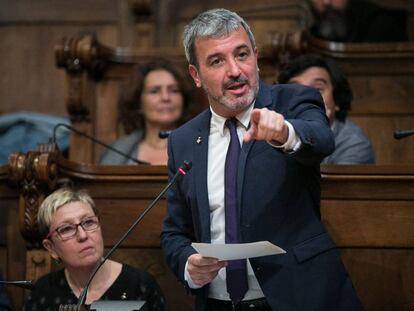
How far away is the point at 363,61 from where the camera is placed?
2.43m

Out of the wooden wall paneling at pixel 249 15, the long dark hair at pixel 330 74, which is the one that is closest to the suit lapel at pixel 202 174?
the long dark hair at pixel 330 74

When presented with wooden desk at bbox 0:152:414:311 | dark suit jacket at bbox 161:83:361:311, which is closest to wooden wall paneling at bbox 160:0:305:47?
wooden desk at bbox 0:152:414:311

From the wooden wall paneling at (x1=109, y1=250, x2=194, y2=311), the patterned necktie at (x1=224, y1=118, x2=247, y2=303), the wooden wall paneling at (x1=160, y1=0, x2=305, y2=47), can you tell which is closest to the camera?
the patterned necktie at (x1=224, y1=118, x2=247, y2=303)

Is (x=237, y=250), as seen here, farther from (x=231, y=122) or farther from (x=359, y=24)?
(x=359, y=24)

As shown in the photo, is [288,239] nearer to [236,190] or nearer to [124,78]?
[236,190]

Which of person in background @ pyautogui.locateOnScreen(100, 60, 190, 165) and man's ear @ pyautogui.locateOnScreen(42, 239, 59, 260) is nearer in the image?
man's ear @ pyautogui.locateOnScreen(42, 239, 59, 260)

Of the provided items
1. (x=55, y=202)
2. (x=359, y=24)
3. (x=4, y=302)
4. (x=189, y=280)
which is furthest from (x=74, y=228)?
(x=359, y=24)

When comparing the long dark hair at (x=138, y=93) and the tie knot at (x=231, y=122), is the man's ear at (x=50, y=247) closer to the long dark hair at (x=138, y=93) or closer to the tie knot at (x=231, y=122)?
the tie knot at (x=231, y=122)

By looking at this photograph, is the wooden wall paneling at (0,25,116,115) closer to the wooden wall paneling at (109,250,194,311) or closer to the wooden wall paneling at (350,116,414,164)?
the wooden wall paneling at (350,116,414,164)

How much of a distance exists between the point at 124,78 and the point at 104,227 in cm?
77

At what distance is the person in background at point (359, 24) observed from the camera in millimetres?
2582

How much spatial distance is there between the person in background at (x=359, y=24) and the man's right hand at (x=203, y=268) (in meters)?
1.41

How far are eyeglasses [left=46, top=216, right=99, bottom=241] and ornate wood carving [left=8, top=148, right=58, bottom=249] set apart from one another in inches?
5.2

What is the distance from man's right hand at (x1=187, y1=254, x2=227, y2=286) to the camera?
1.30 meters
